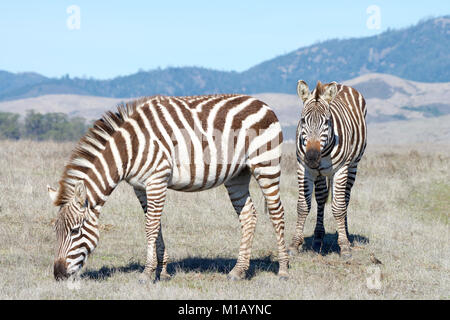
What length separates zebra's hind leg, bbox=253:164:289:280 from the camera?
845cm

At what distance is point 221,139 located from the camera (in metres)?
8.01

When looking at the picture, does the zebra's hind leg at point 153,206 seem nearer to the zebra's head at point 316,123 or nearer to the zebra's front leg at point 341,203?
the zebra's head at point 316,123

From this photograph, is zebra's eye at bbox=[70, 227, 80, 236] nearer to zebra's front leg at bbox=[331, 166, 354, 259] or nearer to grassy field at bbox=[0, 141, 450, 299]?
grassy field at bbox=[0, 141, 450, 299]

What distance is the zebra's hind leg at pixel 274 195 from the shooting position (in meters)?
8.45

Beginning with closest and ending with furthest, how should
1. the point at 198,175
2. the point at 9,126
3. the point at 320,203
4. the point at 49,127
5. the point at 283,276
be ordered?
the point at 198,175 < the point at 283,276 < the point at 320,203 < the point at 9,126 < the point at 49,127

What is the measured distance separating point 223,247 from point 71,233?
4219 mm

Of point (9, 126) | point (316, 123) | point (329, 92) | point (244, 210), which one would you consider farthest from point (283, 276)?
point (9, 126)

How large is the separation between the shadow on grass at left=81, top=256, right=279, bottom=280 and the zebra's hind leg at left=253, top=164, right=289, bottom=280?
1.64 ft

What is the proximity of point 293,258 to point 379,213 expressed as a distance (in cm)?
599

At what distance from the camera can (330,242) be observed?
37.9ft

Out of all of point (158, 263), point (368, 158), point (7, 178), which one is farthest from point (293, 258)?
point (368, 158)

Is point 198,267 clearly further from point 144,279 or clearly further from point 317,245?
point 317,245
